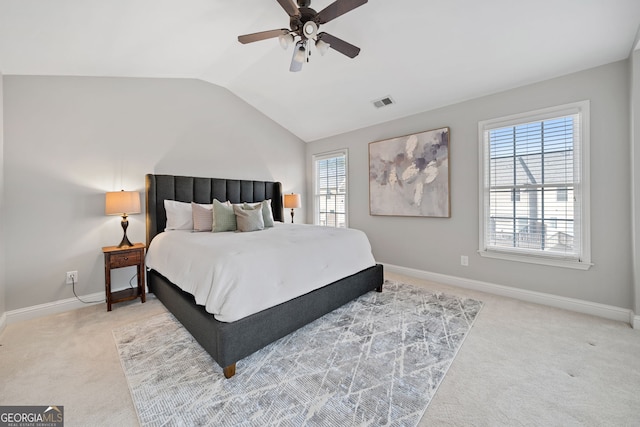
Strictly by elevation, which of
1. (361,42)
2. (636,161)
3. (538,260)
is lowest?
(538,260)

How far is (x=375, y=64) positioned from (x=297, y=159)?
250 cm

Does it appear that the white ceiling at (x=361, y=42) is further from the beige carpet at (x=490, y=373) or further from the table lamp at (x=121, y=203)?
the beige carpet at (x=490, y=373)

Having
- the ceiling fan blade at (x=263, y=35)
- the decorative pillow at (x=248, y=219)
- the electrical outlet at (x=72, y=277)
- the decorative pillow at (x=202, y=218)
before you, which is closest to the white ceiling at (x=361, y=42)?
the ceiling fan blade at (x=263, y=35)

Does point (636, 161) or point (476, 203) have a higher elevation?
point (636, 161)

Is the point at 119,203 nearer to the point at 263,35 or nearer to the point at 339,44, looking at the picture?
the point at 263,35

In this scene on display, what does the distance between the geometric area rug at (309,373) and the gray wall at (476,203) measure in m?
1.00

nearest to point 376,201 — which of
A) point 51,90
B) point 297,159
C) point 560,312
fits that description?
point 297,159

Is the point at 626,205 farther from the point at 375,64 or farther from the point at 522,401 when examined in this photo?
the point at 375,64

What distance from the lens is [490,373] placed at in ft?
5.57

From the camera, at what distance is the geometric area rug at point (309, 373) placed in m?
1.39

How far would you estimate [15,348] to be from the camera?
201cm

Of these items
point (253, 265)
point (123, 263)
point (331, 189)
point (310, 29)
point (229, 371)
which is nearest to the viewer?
point (229, 371)

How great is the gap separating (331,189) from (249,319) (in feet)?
11.3

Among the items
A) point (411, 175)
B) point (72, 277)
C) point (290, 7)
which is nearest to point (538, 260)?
point (411, 175)
